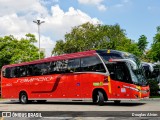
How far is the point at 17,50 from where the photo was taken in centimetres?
6012

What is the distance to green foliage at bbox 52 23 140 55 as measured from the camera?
63969mm

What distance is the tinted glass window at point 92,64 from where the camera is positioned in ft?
69.2

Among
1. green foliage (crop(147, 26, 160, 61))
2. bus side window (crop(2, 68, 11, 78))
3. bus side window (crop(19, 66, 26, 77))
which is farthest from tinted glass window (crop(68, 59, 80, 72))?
green foliage (crop(147, 26, 160, 61))

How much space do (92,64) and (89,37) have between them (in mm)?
43302

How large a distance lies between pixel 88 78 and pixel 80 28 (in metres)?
45.0

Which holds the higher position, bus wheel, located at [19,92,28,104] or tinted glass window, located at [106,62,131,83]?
tinted glass window, located at [106,62,131,83]

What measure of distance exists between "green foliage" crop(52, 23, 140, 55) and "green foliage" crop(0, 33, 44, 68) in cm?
652

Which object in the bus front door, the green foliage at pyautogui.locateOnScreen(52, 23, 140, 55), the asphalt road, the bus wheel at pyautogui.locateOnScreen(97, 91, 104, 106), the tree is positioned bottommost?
the asphalt road

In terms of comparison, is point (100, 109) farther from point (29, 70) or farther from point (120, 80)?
point (29, 70)

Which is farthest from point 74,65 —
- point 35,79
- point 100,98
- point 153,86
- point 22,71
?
point 153,86

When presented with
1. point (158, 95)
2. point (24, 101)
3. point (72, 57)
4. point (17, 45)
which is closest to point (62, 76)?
point (72, 57)

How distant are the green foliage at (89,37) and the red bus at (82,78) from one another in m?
36.4

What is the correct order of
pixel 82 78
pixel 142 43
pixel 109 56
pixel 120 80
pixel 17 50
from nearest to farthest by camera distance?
→ 1. pixel 120 80
2. pixel 109 56
3. pixel 82 78
4. pixel 142 43
5. pixel 17 50

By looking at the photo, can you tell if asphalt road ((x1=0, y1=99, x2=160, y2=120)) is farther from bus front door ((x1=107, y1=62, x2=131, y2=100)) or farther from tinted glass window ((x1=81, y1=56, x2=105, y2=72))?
tinted glass window ((x1=81, y1=56, x2=105, y2=72))
